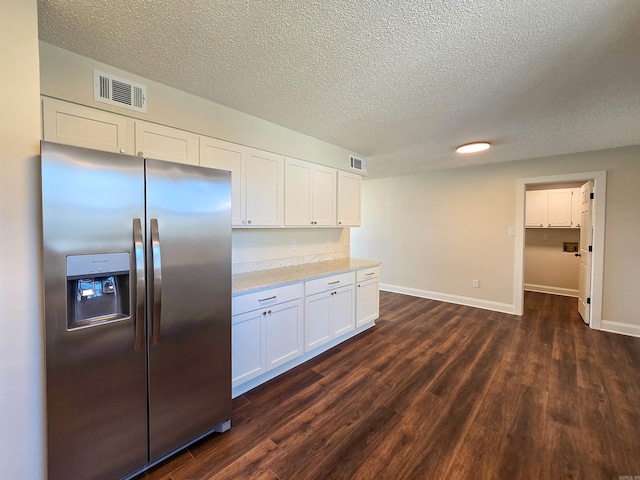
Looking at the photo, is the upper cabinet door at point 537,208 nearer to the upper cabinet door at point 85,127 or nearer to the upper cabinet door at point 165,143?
the upper cabinet door at point 165,143

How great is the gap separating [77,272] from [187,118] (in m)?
1.45

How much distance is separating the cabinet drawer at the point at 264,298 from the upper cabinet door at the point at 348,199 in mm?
1339

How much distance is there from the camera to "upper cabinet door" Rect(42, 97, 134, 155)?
1.61 m

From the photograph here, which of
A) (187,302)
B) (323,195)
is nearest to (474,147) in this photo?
(323,195)

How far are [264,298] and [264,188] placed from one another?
3.54 ft

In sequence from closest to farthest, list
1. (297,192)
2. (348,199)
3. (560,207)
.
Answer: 1. (297,192)
2. (348,199)
3. (560,207)

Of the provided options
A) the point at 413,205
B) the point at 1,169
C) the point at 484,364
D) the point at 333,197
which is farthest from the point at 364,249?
the point at 1,169

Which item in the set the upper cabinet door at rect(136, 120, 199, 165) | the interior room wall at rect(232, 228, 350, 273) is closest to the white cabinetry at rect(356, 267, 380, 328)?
the interior room wall at rect(232, 228, 350, 273)

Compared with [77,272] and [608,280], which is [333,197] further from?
[608,280]

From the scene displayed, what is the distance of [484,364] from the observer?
272 centimetres

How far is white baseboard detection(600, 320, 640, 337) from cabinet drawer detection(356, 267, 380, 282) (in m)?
3.10

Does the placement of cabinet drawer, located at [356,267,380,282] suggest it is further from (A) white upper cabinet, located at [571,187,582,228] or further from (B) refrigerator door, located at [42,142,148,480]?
(A) white upper cabinet, located at [571,187,582,228]

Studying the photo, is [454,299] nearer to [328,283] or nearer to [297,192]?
[328,283]

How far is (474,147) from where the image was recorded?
3.36 meters
